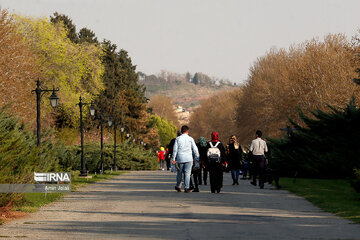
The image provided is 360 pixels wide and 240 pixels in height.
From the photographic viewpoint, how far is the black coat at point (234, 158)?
2630 centimetres

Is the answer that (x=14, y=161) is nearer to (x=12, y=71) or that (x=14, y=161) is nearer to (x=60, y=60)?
(x=12, y=71)

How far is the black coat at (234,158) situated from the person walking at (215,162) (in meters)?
4.53

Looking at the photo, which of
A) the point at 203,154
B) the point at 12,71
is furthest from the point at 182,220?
the point at 12,71

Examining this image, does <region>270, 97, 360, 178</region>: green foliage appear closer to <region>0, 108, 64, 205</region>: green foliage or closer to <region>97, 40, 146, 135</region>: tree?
<region>0, 108, 64, 205</region>: green foliage

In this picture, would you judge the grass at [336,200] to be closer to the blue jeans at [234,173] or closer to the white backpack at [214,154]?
the white backpack at [214,154]

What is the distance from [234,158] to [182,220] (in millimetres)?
13724

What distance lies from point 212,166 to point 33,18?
45494 millimetres

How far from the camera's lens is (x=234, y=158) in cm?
2648

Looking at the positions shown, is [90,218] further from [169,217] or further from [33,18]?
[33,18]

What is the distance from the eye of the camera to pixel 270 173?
2428 cm

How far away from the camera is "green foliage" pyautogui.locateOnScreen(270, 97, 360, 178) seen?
1027 inches

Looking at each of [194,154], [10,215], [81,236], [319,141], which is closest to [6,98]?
[319,141]

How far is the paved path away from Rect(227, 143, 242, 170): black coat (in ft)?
25.1

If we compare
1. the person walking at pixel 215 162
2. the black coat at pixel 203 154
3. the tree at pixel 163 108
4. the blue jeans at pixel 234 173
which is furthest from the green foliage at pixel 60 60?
the tree at pixel 163 108
